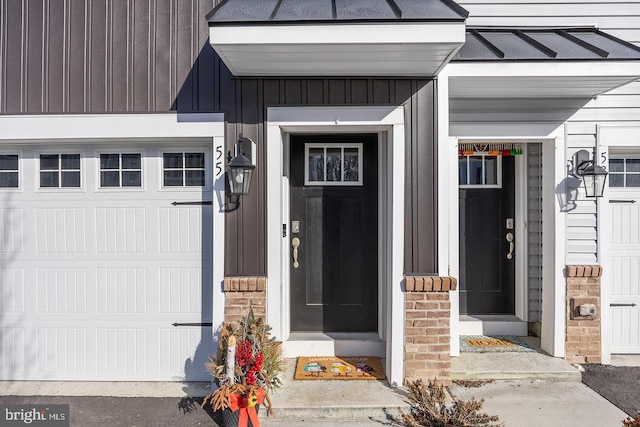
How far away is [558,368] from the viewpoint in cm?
337

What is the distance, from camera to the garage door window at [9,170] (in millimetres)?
3520

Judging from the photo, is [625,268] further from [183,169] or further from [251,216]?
[183,169]

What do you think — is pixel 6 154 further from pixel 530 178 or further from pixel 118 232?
pixel 530 178

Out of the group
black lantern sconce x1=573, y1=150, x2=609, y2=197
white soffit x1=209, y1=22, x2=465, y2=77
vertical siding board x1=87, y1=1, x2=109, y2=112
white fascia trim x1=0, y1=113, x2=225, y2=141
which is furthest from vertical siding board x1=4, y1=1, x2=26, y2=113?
black lantern sconce x1=573, y1=150, x2=609, y2=197

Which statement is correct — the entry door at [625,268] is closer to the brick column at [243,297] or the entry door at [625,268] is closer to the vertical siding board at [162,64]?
the brick column at [243,297]

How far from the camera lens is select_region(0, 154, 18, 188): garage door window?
139 inches

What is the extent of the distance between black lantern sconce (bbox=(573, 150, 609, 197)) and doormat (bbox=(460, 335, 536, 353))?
A: 1607 millimetres

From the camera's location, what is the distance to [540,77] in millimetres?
3045

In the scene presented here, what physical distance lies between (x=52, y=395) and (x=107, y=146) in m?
2.20

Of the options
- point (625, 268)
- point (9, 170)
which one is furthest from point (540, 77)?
point (9, 170)

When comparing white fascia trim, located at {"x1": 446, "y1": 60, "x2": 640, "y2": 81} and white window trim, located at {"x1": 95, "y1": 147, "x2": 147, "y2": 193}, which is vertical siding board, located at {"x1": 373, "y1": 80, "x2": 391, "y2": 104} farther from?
white window trim, located at {"x1": 95, "y1": 147, "x2": 147, "y2": 193}

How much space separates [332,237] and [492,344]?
Answer: 193 centimetres

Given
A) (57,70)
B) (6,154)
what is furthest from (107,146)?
(6,154)

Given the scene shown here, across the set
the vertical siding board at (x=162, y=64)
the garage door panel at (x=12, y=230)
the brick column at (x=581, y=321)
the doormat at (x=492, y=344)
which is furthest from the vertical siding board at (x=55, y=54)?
the brick column at (x=581, y=321)
